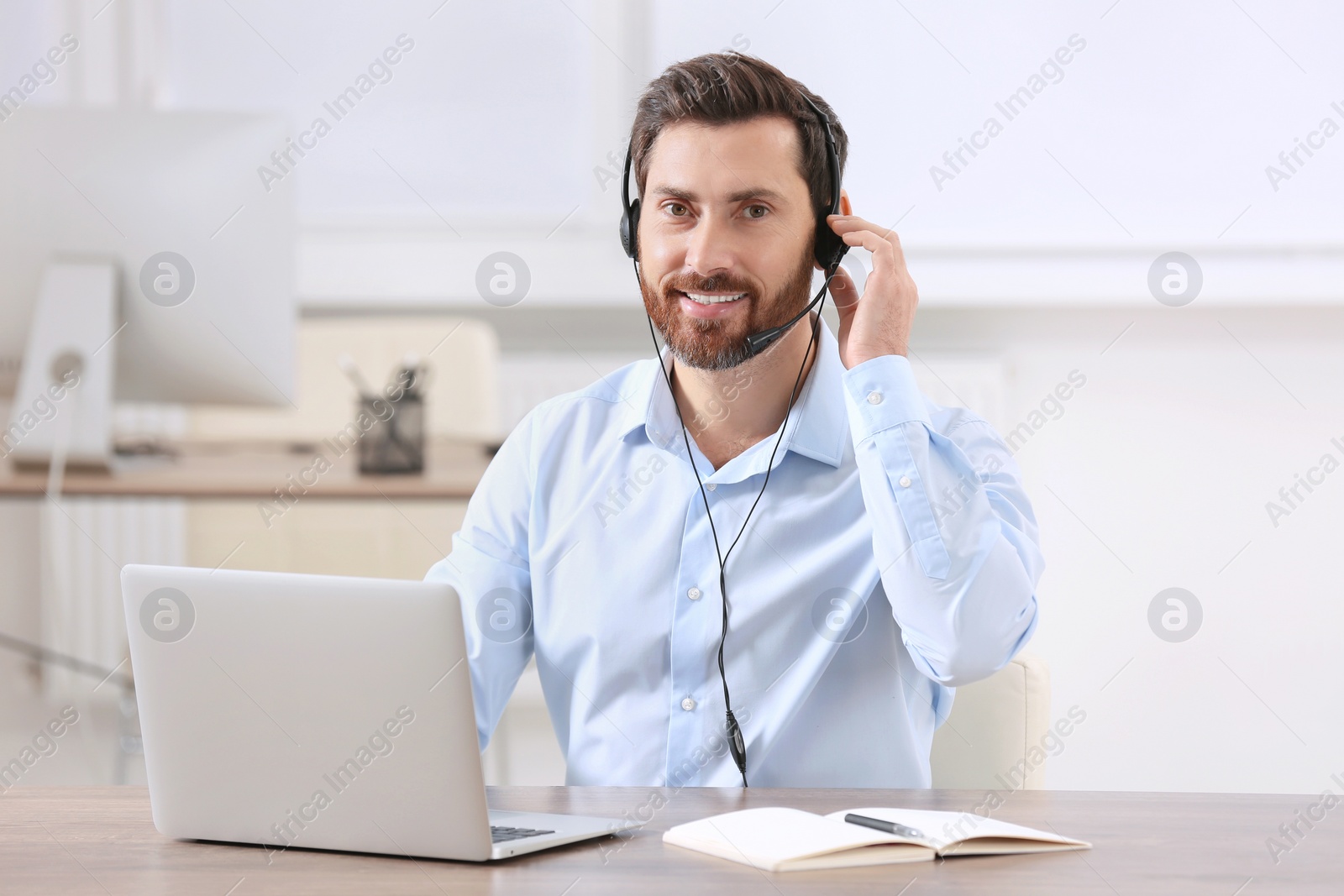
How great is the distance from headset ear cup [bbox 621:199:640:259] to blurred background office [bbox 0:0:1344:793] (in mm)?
1210

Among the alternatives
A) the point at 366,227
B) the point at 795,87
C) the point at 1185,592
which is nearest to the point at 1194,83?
the point at 1185,592

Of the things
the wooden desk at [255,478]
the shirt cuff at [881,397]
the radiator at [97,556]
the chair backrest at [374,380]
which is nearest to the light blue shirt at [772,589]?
the shirt cuff at [881,397]

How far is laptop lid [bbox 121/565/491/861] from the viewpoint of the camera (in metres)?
0.76

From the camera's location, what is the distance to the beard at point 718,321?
131cm

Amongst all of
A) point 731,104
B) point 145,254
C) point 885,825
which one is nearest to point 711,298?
point 731,104

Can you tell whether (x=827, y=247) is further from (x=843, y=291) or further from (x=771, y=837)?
(x=771, y=837)

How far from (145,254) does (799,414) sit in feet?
3.02

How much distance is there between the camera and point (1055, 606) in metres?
2.89

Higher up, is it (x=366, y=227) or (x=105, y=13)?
(x=105, y=13)

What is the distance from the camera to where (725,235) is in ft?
4.33

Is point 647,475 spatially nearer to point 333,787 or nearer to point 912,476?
point 912,476

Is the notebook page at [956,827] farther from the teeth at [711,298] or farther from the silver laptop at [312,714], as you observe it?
the teeth at [711,298]

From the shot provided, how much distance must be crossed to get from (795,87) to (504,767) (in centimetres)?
166

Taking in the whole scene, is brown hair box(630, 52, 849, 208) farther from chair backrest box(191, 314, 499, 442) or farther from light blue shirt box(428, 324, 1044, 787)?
chair backrest box(191, 314, 499, 442)
